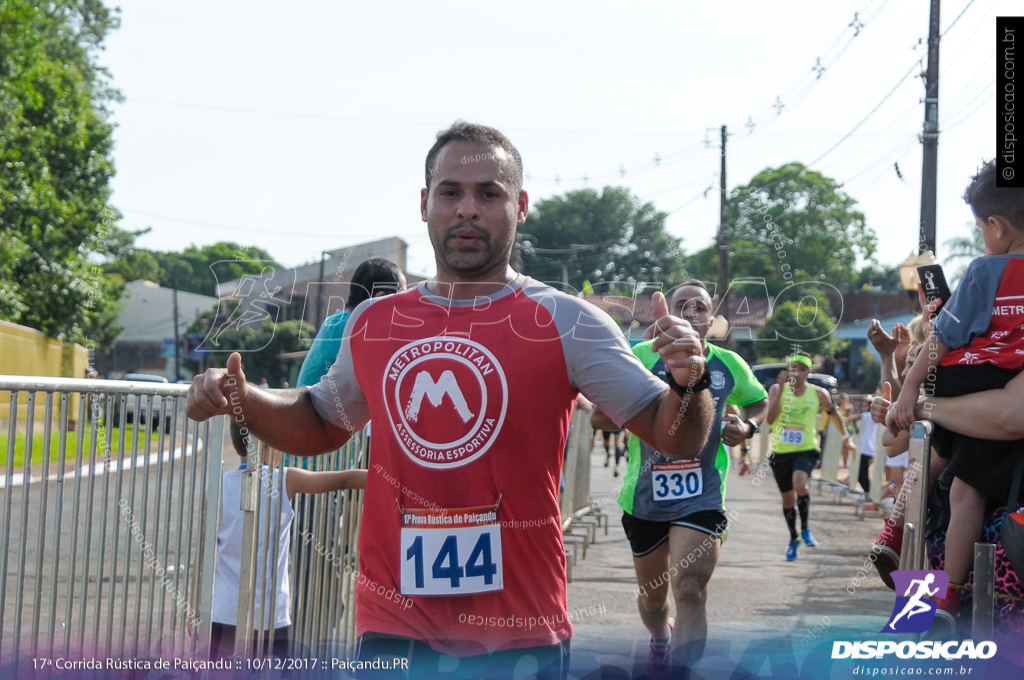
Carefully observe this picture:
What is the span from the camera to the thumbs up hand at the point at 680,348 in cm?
231

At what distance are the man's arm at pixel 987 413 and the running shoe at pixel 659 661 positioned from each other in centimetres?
259

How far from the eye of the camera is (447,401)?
2652 mm

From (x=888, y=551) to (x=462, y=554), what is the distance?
63.9 inches

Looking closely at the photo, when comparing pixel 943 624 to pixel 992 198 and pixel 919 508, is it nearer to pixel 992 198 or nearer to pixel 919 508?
pixel 919 508

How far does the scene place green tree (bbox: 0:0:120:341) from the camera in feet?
66.7

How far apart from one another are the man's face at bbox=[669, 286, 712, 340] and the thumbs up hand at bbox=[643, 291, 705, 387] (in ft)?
10.3

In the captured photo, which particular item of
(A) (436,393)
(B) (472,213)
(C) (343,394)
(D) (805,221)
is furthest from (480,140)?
(D) (805,221)

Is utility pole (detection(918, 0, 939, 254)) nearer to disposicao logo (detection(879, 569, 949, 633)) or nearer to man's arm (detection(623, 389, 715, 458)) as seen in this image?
disposicao logo (detection(879, 569, 949, 633))

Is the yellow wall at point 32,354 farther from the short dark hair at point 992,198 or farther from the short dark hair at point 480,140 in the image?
the short dark hair at point 992,198

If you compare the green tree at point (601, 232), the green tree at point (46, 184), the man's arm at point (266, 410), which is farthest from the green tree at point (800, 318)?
the green tree at point (46, 184)

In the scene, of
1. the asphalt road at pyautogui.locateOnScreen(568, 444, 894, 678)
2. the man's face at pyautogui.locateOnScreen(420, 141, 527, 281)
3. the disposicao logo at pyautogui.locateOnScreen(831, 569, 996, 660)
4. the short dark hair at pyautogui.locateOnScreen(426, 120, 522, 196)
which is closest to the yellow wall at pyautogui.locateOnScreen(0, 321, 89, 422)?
the asphalt road at pyautogui.locateOnScreen(568, 444, 894, 678)

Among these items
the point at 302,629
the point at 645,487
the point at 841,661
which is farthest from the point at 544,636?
the point at 645,487

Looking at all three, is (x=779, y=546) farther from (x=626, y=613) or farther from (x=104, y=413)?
(x=104, y=413)

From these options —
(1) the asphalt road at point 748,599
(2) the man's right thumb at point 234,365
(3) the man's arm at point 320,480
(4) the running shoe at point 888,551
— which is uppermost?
(2) the man's right thumb at point 234,365
